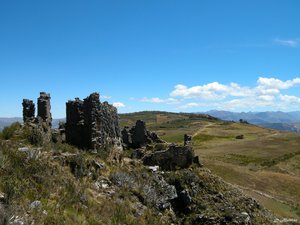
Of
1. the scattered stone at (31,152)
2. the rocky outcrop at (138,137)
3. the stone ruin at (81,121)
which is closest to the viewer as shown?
the scattered stone at (31,152)

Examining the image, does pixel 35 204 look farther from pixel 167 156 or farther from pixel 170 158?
pixel 170 158

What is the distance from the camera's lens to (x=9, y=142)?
78.3 ft

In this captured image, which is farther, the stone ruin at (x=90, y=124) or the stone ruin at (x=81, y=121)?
the stone ruin at (x=90, y=124)

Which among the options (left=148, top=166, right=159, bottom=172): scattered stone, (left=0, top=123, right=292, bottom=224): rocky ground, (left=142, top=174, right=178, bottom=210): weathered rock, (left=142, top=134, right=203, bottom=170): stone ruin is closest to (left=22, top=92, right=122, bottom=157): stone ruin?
(left=0, top=123, right=292, bottom=224): rocky ground

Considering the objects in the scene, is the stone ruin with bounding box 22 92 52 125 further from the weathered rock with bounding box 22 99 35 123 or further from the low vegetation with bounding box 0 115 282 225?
the low vegetation with bounding box 0 115 282 225

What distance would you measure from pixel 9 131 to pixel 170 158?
12.3 m

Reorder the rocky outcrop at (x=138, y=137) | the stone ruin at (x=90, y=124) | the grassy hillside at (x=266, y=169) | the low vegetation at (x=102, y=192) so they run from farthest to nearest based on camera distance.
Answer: the grassy hillside at (x=266, y=169) < the rocky outcrop at (x=138, y=137) < the stone ruin at (x=90, y=124) < the low vegetation at (x=102, y=192)

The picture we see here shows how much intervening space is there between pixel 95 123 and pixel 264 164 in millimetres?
60446

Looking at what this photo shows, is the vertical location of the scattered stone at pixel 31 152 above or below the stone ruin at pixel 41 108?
below

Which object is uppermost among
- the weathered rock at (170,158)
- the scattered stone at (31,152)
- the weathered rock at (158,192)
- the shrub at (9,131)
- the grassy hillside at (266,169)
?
the shrub at (9,131)

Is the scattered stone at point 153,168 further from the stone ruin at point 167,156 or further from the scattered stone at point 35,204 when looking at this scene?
the scattered stone at point 35,204

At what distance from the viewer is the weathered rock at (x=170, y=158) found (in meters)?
31.4

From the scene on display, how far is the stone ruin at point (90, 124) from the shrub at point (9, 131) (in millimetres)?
4883

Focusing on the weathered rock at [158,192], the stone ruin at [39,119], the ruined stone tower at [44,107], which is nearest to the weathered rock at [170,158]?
the weathered rock at [158,192]
